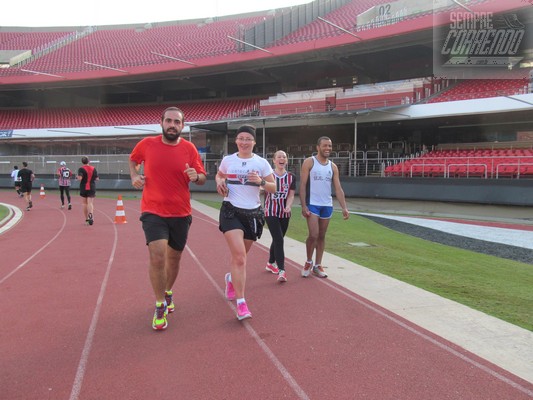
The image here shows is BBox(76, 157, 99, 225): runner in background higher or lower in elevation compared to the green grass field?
higher

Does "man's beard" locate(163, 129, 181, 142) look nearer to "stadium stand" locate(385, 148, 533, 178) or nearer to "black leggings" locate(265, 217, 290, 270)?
"black leggings" locate(265, 217, 290, 270)

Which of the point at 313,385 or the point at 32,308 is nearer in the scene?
the point at 313,385

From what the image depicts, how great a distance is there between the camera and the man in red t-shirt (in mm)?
3838

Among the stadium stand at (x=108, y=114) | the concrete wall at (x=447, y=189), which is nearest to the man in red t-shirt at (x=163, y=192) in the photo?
the concrete wall at (x=447, y=189)

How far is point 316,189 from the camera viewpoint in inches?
223

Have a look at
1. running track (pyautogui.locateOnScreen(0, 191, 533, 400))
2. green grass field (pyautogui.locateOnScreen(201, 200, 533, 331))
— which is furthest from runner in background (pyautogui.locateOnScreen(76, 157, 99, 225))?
green grass field (pyautogui.locateOnScreen(201, 200, 533, 331))

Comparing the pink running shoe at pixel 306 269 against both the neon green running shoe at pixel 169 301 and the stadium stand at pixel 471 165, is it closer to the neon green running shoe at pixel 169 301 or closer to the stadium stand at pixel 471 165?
the neon green running shoe at pixel 169 301

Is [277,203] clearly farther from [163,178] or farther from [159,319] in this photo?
[159,319]

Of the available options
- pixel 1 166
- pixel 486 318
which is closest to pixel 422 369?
pixel 486 318

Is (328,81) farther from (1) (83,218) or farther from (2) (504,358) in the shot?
(2) (504,358)

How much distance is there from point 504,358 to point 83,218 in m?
12.9

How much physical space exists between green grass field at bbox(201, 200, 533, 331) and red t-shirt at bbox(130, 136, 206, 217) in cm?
351

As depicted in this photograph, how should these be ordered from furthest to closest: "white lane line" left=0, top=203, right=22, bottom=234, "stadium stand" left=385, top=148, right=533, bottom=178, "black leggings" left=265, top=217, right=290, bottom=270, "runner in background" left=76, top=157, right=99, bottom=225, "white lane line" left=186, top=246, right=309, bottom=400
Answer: "stadium stand" left=385, top=148, right=533, bottom=178, "runner in background" left=76, top=157, right=99, bottom=225, "white lane line" left=0, top=203, right=22, bottom=234, "black leggings" left=265, top=217, right=290, bottom=270, "white lane line" left=186, top=246, right=309, bottom=400

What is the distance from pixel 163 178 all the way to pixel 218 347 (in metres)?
1.66
